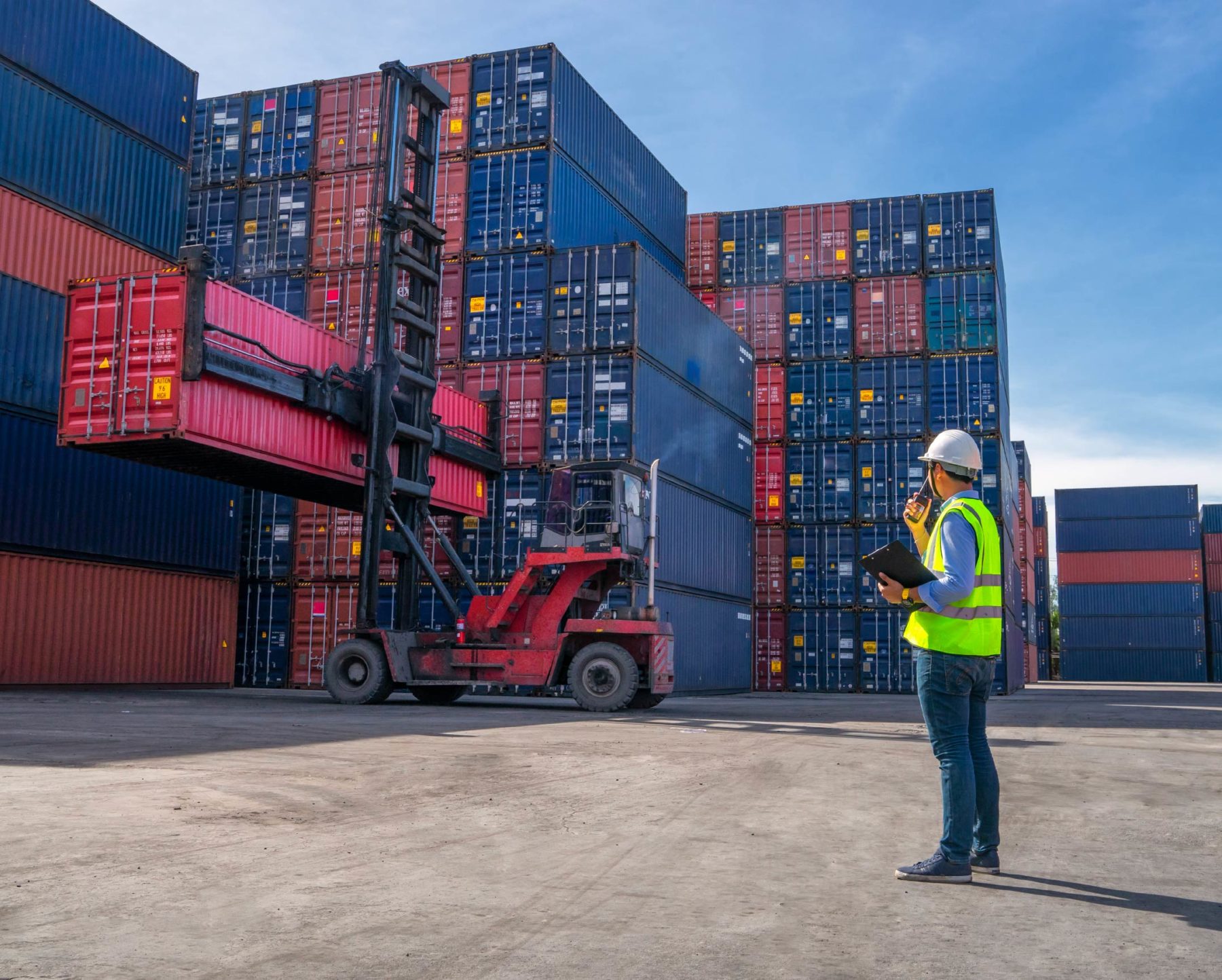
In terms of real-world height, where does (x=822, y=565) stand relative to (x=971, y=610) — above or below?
above

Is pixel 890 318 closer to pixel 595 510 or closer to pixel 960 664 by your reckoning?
pixel 595 510

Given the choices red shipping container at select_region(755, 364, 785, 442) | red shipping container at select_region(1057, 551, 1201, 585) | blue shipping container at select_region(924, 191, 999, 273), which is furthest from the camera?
red shipping container at select_region(1057, 551, 1201, 585)

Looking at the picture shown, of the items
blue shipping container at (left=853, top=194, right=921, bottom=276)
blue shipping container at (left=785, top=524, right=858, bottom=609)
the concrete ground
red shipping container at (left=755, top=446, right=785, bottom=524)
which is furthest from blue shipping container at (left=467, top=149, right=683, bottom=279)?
the concrete ground

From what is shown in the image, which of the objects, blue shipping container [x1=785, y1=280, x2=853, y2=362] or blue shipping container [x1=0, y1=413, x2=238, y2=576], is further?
blue shipping container [x1=785, y1=280, x2=853, y2=362]

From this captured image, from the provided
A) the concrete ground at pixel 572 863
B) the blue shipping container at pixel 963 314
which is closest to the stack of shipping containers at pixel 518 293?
the blue shipping container at pixel 963 314

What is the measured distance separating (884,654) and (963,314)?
28.5 ft

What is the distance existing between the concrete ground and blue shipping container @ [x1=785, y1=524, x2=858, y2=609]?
61.7 ft

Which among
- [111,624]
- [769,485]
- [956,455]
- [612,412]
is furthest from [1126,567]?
[956,455]

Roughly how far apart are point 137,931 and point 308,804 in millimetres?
2744

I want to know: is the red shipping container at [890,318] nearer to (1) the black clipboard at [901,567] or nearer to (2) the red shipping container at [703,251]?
(2) the red shipping container at [703,251]

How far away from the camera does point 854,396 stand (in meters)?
29.5

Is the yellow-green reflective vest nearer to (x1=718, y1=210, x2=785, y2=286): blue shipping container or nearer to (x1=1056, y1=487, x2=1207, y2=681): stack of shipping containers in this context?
(x1=718, y1=210, x2=785, y2=286): blue shipping container

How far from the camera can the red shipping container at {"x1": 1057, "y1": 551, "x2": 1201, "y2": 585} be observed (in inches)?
2395

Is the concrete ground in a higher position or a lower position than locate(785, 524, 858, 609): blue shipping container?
lower
